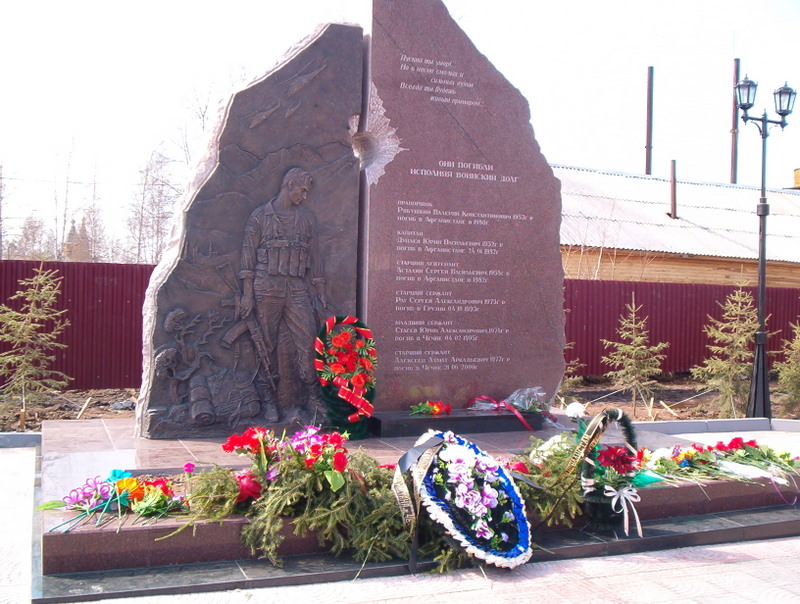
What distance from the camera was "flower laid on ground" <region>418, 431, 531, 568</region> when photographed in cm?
386

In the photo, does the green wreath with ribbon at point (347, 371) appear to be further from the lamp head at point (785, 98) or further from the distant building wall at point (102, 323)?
the lamp head at point (785, 98)

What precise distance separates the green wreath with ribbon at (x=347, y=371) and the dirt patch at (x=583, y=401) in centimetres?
353

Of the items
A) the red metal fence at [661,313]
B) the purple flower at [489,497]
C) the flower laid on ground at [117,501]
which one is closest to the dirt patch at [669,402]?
the red metal fence at [661,313]

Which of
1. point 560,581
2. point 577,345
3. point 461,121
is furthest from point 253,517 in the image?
point 577,345

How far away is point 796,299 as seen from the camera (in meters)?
15.9

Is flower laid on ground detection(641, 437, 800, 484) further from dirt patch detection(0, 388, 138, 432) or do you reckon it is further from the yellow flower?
dirt patch detection(0, 388, 138, 432)

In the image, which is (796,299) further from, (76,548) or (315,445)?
(76,548)

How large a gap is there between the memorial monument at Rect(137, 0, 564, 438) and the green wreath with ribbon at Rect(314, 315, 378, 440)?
0.98 feet

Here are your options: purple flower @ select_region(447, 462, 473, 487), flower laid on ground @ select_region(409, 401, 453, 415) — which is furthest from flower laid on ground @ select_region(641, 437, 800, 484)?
flower laid on ground @ select_region(409, 401, 453, 415)

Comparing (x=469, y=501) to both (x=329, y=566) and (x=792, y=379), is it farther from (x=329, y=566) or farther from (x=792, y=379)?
(x=792, y=379)

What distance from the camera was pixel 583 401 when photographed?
38.4ft

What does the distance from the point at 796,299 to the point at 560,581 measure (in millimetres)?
14189

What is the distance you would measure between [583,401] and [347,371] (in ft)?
21.1

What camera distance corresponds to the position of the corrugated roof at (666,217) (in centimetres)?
2053
